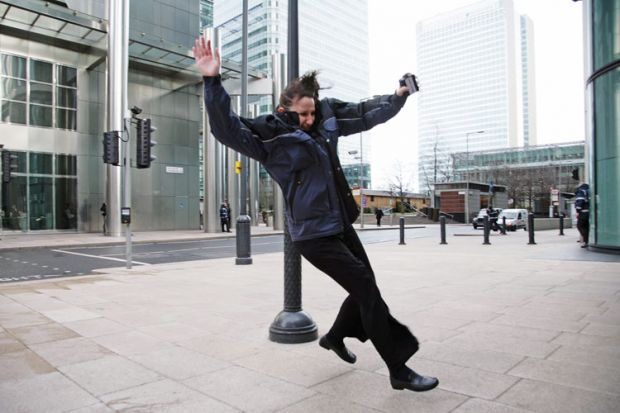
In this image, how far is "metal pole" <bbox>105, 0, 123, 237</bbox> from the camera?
2264cm

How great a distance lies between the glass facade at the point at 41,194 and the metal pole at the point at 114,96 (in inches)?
172

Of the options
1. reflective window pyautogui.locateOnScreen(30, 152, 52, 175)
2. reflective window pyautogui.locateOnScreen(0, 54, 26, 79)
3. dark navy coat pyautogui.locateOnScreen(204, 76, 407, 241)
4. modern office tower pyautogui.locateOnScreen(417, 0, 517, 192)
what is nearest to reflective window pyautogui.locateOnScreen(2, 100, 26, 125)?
reflective window pyautogui.locateOnScreen(0, 54, 26, 79)

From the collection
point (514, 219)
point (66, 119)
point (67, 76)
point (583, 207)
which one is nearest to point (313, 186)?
point (583, 207)

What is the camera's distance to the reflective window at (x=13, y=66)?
24.1 meters

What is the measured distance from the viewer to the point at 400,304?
5562mm

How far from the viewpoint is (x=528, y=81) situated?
114 metres

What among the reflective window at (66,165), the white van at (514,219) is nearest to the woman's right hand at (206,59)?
the reflective window at (66,165)

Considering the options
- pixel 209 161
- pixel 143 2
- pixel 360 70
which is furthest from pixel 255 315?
pixel 360 70

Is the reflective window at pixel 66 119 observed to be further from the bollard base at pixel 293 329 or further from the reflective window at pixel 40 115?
the bollard base at pixel 293 329

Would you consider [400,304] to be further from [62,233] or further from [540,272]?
[62,233]

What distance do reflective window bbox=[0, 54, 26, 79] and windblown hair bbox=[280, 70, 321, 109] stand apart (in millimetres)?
26625

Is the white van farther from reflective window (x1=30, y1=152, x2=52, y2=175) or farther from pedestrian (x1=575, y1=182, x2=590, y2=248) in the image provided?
reflective window (x1=30, y1=152, x2=52, y2=175)

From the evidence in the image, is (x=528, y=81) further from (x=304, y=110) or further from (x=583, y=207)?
(x=304, y=110)

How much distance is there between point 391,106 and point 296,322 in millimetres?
1938
